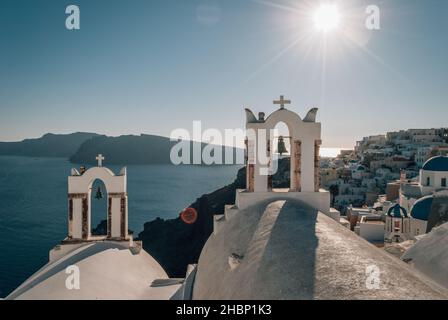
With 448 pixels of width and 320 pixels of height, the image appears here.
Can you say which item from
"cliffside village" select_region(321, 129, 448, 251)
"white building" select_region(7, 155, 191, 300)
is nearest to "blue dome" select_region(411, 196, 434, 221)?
"cliffside village" select_region(321, 129, 448, 251)

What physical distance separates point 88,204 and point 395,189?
40.0 meters

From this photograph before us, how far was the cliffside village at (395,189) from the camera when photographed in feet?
76.0

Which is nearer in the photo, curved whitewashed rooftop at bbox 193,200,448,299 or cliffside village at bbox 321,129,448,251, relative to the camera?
curved whitewashed rooftop at bbox 193,200,448,299

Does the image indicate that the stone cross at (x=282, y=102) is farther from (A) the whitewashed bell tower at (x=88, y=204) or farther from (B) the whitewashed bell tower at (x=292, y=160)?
(A) the whitewashed bell tower at (x=88, y=204)

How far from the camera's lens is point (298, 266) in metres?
4.11

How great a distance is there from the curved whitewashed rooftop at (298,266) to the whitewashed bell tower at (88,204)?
13.8 feet

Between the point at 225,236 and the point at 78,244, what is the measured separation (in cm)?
493

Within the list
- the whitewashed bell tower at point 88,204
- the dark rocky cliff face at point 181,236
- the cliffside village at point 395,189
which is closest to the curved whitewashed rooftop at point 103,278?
the whitewashed bell tower at point 88,204

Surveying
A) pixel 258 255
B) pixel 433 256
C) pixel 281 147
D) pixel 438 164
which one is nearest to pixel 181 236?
pixel 438 164

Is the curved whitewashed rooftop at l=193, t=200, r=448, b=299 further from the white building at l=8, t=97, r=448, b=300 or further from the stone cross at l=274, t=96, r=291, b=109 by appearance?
the stone cross at l=274, t=96, r=291, b=109

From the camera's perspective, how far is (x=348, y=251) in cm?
450

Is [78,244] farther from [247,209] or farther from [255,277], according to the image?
[255,277]

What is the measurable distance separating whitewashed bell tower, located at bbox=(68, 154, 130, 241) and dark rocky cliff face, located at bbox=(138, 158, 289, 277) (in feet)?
95.1

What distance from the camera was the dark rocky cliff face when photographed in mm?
39000
